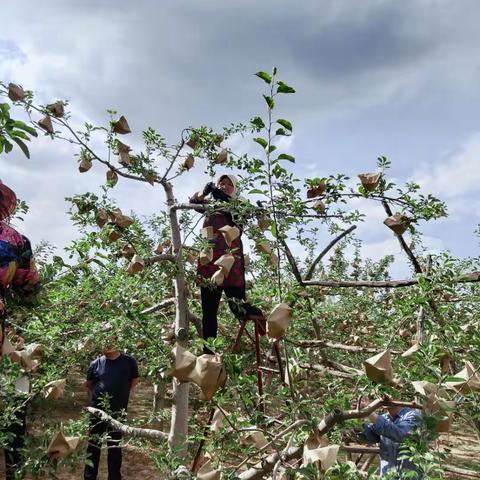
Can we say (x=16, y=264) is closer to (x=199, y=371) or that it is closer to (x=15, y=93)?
(x=199, y=371)

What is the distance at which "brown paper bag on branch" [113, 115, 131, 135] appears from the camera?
10.9ft

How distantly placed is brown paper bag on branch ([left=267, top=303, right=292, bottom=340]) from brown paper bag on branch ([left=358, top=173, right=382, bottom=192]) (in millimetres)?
953

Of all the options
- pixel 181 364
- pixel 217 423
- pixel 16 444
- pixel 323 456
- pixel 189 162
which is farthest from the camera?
pixel 16 444

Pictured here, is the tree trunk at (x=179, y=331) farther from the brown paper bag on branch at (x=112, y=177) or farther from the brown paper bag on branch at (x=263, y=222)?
the brown paper bag on branch at (x=263, y=222)

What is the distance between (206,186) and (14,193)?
164 cm

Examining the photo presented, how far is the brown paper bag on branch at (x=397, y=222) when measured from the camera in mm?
2359

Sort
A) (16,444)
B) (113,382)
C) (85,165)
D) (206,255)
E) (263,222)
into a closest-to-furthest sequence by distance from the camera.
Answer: (263,222), (206,255), (85,165), (16,444), (113,382)

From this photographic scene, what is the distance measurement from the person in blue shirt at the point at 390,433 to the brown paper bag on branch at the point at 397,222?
2.87 feet

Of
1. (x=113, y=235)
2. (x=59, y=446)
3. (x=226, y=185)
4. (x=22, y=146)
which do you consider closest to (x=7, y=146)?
(x=22, y=146)

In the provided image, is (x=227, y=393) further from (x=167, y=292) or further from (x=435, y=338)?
(x=167, y=292)

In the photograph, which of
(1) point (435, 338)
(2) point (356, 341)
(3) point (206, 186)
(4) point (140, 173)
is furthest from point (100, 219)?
(2) point (356, 341)

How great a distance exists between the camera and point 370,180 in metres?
2.30

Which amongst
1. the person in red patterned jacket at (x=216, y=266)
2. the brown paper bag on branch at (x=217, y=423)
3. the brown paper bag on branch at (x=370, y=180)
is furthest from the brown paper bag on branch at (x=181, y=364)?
the person in red patterned jacket at (x=216, y=266)

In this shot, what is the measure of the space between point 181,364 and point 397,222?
136 cm
